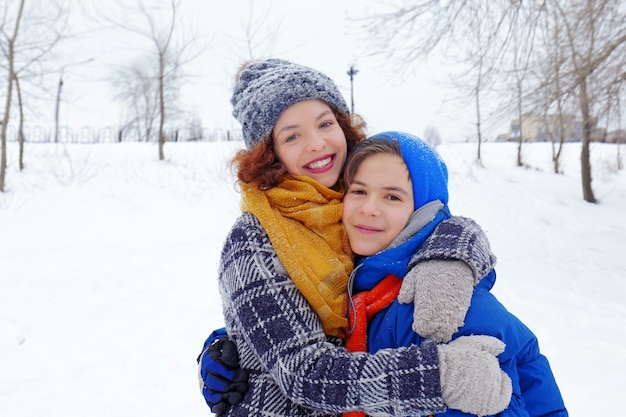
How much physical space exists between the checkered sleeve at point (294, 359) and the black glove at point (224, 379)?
37 millimetres

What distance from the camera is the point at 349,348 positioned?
1.58 metres

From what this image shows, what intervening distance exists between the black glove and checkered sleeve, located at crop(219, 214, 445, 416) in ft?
0.12

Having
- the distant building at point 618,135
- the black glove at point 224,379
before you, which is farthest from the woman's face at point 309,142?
the distant building at point 618,135

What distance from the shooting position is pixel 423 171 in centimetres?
175

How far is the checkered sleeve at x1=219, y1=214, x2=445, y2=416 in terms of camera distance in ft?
4.29

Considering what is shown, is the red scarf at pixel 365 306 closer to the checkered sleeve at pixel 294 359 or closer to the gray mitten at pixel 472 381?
the checkered sleeve at pixel 294 359

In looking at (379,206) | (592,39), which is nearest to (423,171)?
(379,206)

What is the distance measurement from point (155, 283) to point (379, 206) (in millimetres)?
5209

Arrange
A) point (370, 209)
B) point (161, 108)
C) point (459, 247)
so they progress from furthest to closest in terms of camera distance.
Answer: point (161, 108) → point (370, 209) → point (459, 247)

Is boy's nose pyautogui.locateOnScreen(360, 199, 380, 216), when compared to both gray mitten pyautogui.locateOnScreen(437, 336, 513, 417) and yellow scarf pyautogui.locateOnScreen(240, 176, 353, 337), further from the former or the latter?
gray mitten pyautogui.locateOnScreen(437, 336, 513, 417)

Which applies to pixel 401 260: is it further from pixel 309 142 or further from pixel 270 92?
pixel 270 92

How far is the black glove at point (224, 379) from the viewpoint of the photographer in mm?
1598

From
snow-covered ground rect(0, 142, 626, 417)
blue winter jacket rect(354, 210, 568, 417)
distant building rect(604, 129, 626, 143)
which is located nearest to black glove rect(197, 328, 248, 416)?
blue winter jacket rect(354, 210, 568, 417)

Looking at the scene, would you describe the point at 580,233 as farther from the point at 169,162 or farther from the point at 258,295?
the point at 169,162
